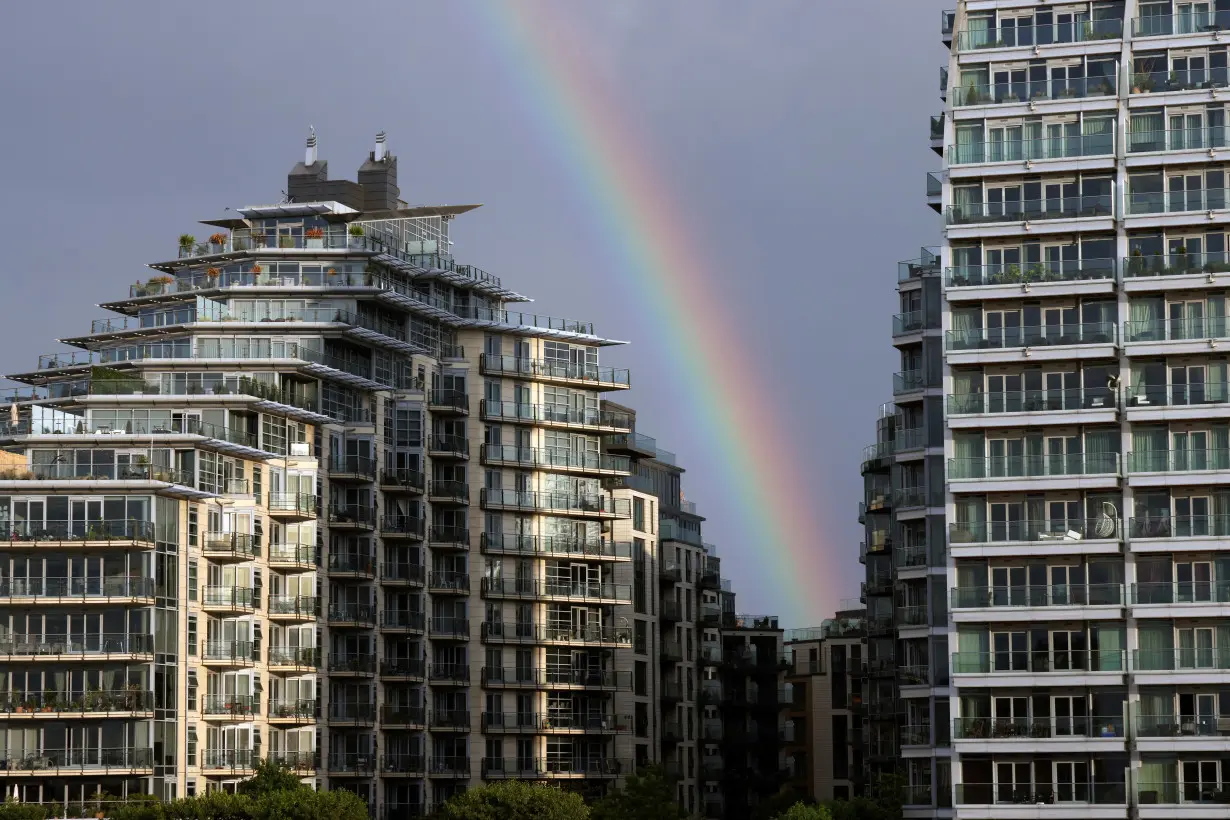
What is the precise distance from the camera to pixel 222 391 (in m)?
182

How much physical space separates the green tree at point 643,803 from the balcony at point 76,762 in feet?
120

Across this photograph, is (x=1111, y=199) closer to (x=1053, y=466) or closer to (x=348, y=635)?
(x=1053, y=466)

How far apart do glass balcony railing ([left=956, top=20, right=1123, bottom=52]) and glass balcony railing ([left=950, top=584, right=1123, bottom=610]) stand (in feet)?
118

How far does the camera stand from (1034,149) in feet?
539

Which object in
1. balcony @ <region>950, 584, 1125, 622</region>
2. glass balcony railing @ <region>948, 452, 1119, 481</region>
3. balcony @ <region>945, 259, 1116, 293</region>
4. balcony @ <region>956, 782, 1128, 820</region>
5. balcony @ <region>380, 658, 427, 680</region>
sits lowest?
balcony @ <region>956, 782, 1128, 820</region>

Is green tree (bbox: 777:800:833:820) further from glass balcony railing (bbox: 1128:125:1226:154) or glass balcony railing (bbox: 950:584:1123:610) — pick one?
glass balcony railing (bbox: 1128:125:1226:154)

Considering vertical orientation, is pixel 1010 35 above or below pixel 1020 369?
above

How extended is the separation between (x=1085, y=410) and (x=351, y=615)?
61700mm

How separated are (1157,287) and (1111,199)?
681 centimetres

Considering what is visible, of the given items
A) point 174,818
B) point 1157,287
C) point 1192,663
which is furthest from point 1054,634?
point 174,818

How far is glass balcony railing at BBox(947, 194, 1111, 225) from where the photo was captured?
162625 mm

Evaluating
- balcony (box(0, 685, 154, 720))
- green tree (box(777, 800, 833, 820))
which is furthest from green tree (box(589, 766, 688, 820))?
balcony (box(0, 685, 154, 720))

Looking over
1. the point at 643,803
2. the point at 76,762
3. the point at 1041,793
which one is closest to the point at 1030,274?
the point at 1041,793

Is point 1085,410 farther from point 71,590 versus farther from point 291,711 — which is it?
point 71,590
